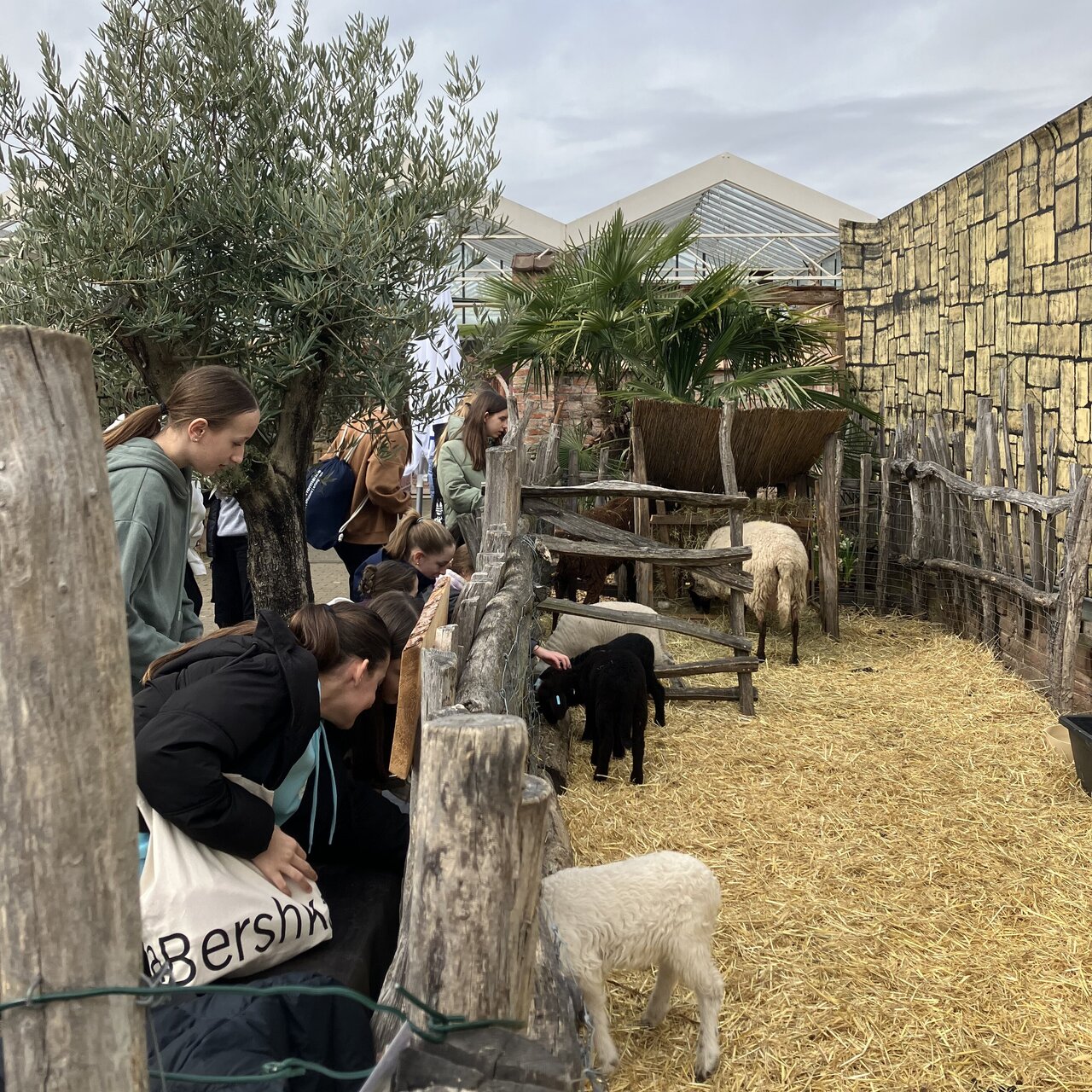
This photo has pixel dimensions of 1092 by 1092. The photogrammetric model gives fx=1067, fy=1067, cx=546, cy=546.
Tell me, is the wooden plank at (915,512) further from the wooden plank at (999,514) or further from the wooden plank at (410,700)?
the wooden plank at (410,700)

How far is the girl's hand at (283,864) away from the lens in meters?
2.55

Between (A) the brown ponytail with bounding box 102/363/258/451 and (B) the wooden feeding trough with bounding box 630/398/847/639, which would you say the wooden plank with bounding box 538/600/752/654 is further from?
(A) the brown ponytail with bounding box 102/363/258/451

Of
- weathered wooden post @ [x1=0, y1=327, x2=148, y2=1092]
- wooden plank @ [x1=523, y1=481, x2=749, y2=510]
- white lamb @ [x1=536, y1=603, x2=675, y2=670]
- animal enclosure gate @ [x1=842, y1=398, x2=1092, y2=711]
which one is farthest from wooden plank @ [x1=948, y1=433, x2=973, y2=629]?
weathered wooden post @ [x1=0, y1=327, x2=148, y2=1092]

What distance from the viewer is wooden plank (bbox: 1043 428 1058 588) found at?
672 centimetres

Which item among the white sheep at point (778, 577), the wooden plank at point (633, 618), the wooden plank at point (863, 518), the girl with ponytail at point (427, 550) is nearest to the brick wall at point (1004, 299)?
the wooden plank at point (863, 518)

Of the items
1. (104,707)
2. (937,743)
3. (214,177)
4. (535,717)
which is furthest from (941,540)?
(104,707)

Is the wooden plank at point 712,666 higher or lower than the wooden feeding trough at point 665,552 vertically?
lower

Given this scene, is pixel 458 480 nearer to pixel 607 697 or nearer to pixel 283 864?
pixel 607 697

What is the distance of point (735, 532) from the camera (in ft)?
23.8

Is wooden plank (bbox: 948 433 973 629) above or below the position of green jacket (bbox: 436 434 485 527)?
below

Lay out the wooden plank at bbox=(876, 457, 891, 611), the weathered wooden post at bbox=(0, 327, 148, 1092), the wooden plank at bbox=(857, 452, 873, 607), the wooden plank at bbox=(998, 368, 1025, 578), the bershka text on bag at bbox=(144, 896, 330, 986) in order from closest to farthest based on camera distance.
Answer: the weathered wooden post at bbox=(0, 327, 148, 1092) < the bershka text on bag at bbox=(144, 896, 330, 986) < the wooden plank at bbox=(998, 368, 1025, 578) < the wooden plank at bbox=(876, 457, 891, 611) < the wooden plank at bbox=(857, 452, 873, 607)

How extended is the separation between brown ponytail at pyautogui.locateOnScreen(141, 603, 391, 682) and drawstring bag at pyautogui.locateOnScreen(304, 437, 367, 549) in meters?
3.43

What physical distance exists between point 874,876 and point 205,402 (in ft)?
10.8

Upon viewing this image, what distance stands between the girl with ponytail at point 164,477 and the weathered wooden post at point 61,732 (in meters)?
1.72
